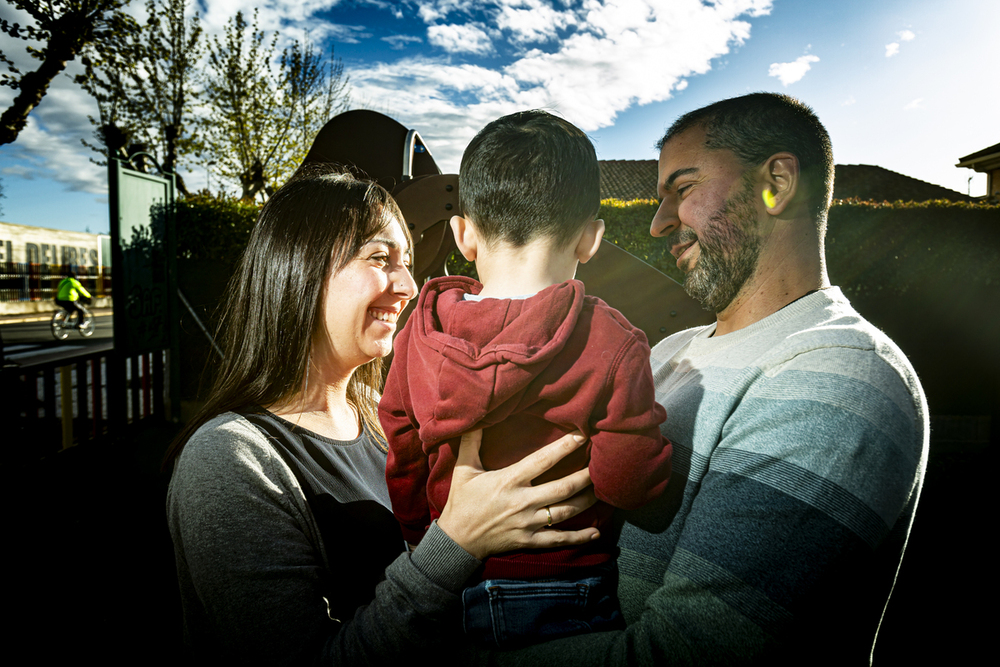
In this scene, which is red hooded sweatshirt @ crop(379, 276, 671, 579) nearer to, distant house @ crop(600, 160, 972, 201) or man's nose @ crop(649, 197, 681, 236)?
man's nose @ crop(649, 197, 681, 236)

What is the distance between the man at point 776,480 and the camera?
105 centimetres

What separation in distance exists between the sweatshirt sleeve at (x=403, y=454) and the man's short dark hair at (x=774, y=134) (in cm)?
123

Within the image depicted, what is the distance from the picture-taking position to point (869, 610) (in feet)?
3.77

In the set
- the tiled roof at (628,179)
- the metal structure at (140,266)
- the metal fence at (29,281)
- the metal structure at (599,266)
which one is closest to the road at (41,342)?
the metal fence at (29,281)

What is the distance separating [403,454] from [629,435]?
603 millimetres

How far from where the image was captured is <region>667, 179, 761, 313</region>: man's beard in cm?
165

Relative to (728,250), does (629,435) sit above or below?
below

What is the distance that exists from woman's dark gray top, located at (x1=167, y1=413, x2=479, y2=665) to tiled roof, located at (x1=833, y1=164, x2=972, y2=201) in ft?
92.6

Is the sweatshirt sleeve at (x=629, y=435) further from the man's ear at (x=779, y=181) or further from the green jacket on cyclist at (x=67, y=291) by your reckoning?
the green jacket on cyclist at (x=67, y=291)

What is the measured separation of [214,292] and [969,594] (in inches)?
354

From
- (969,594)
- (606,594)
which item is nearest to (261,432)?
(606,594)

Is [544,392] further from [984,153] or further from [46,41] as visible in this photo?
[984,153]

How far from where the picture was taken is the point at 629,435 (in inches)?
A: 44.0

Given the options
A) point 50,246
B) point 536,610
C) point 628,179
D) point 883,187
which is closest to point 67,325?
point 536,610
